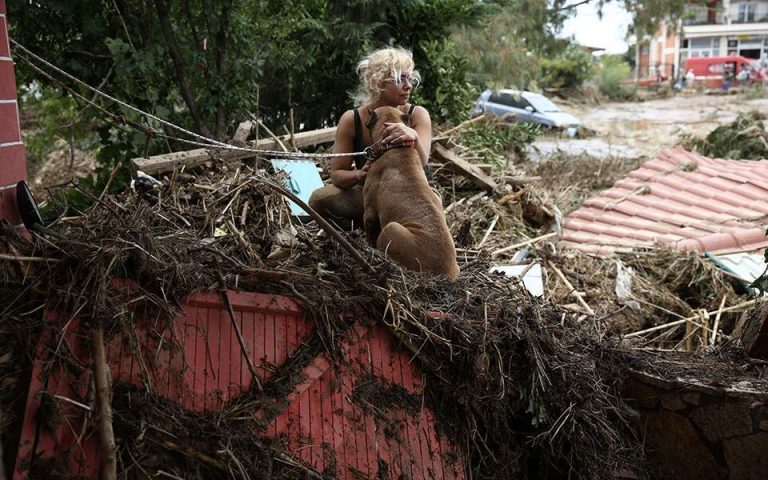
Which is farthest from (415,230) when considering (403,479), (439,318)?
(403,479)

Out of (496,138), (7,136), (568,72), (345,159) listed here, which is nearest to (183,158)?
(345,159)

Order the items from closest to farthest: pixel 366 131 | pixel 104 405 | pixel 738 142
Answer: pixel 104 405
pixel 366 131
pixel 738 142

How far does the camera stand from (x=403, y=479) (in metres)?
3.76

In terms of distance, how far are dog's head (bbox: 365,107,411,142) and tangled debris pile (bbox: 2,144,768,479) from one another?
74 centimetres

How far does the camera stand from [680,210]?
29.9 ft

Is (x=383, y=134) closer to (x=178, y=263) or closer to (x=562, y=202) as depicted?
(x=178, y=263)

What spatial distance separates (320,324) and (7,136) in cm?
181

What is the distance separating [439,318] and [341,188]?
1.71 meters

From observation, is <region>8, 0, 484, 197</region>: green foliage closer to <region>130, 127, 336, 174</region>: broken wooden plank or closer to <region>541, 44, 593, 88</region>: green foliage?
<region>130, 127, 336, 174</region>: broken wooden plank

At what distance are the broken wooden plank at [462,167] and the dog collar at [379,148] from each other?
12.0 feet

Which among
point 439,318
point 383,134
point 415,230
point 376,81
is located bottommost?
point 439,318

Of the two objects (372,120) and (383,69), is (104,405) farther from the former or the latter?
(383,69)

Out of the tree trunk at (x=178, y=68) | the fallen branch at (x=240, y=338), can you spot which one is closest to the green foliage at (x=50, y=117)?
the tree trunk at (x=178, y=68)

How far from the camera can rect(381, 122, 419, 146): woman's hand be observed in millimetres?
4859
